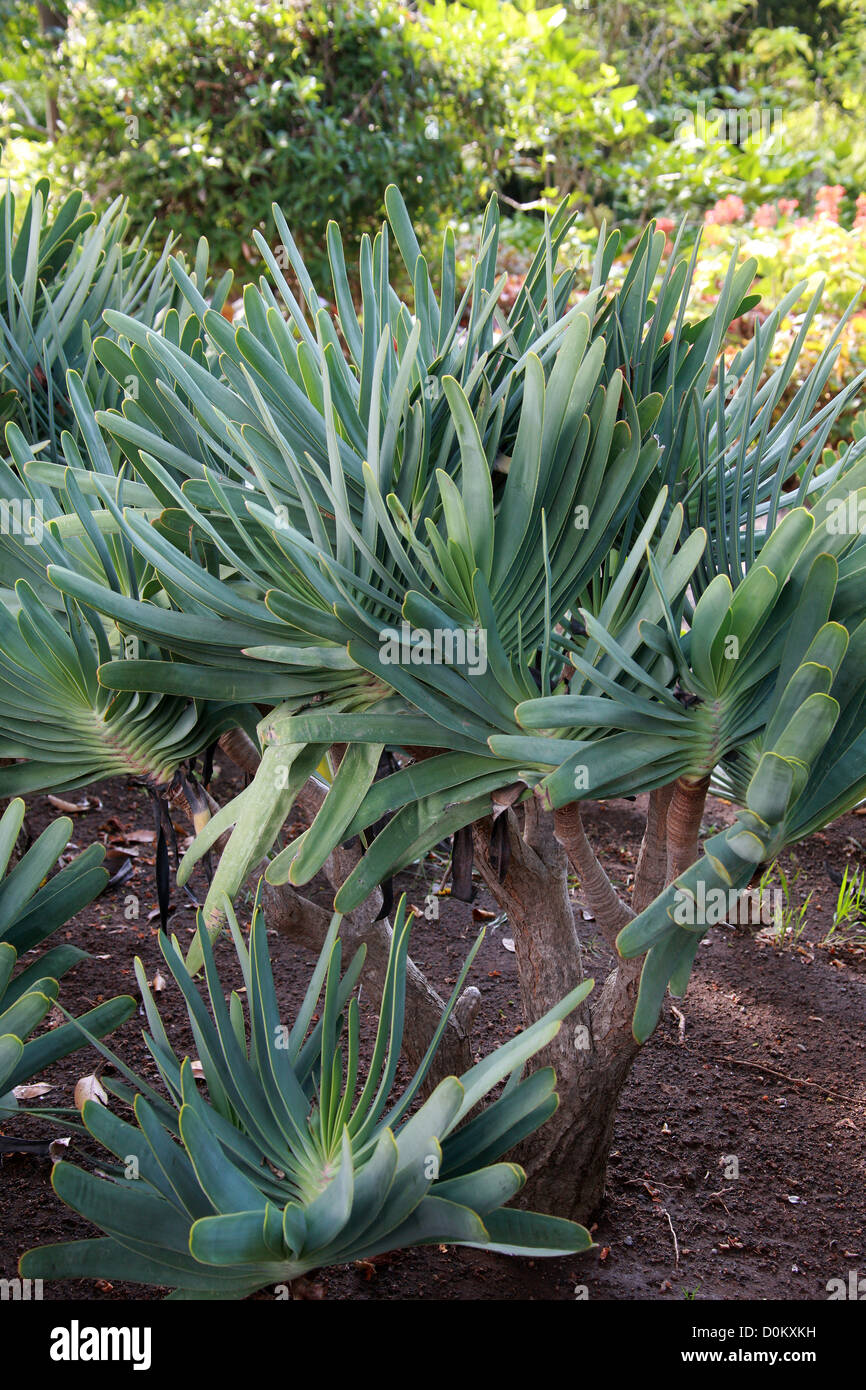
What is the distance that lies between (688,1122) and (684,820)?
1.05 metres

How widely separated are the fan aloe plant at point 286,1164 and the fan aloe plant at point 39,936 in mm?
80

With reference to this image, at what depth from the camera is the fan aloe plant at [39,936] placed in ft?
3.77

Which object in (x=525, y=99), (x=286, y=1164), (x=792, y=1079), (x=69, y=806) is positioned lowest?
(x=286, y=1164)

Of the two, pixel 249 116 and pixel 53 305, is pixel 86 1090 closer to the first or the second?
pixel 53 305

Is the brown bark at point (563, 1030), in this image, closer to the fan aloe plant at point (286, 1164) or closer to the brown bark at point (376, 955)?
the brown bark at point (376, 955)

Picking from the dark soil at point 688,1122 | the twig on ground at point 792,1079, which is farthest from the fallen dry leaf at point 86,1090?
the twig on ground at point 792,1079

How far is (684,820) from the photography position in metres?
1.17

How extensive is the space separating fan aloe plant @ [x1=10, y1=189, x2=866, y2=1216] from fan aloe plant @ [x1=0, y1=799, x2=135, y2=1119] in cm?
23

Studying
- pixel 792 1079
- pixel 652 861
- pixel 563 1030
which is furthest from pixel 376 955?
pixel 792 1079

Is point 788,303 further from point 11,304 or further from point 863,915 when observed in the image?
point 863,915

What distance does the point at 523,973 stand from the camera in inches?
66.1

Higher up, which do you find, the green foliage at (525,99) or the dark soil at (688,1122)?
the green foliage at (525,99)

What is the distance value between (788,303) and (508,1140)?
960mm

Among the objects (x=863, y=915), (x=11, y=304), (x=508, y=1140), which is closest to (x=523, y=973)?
(x=508, y=1140)
